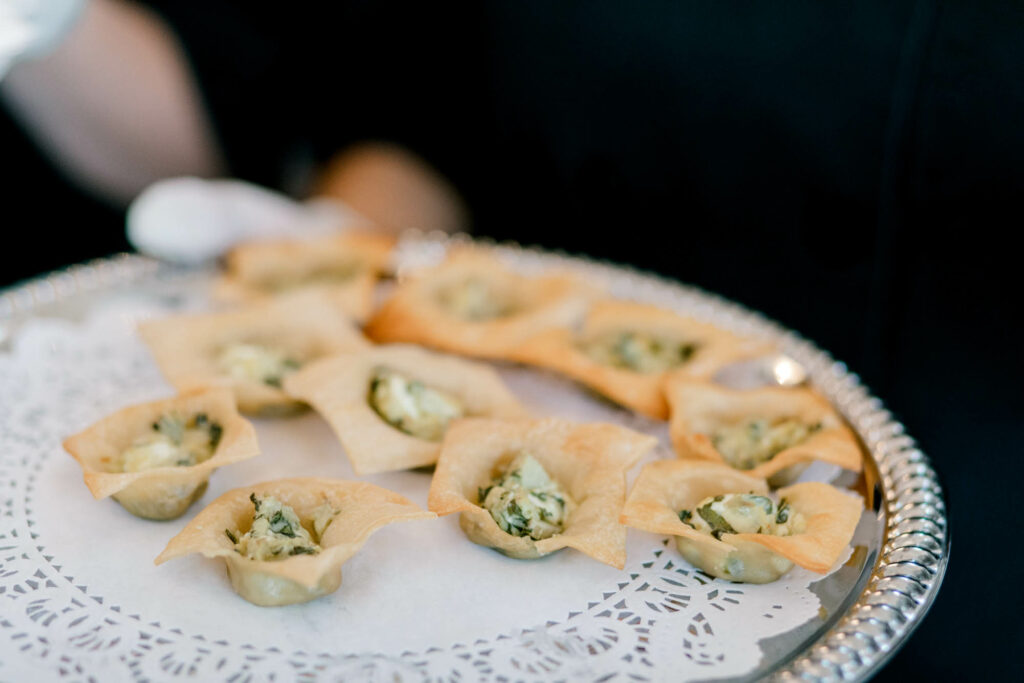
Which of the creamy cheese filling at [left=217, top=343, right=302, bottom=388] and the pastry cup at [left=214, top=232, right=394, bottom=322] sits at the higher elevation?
the pastry cup at [left=214, top=232, right=394, bottom=322]

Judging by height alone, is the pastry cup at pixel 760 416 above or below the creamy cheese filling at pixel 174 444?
above

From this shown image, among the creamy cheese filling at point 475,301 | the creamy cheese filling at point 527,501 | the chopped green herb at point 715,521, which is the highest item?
the creamy cheese filling at point 475,301

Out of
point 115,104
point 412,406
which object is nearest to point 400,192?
point 115,104

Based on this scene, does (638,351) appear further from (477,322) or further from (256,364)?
(256,364)

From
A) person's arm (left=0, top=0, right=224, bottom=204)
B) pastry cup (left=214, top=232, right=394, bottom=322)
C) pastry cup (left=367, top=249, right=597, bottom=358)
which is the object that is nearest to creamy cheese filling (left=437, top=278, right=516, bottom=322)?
pastry cup (left=367, top=249, right=597, bottom=358)

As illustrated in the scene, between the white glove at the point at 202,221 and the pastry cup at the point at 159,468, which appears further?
the white glove at the point at 202,221

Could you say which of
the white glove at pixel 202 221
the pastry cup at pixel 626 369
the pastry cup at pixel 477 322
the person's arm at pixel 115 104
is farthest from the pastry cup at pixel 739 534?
the person's arm at pixel 115 104

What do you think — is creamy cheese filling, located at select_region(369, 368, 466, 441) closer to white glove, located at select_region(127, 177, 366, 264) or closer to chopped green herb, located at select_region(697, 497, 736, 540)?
chopped green herb, located at select_region(697, 497, 736, 540)

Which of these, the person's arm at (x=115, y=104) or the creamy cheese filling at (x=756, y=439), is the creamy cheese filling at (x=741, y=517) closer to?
the creamy cheese filling at (x=756, y=439)
